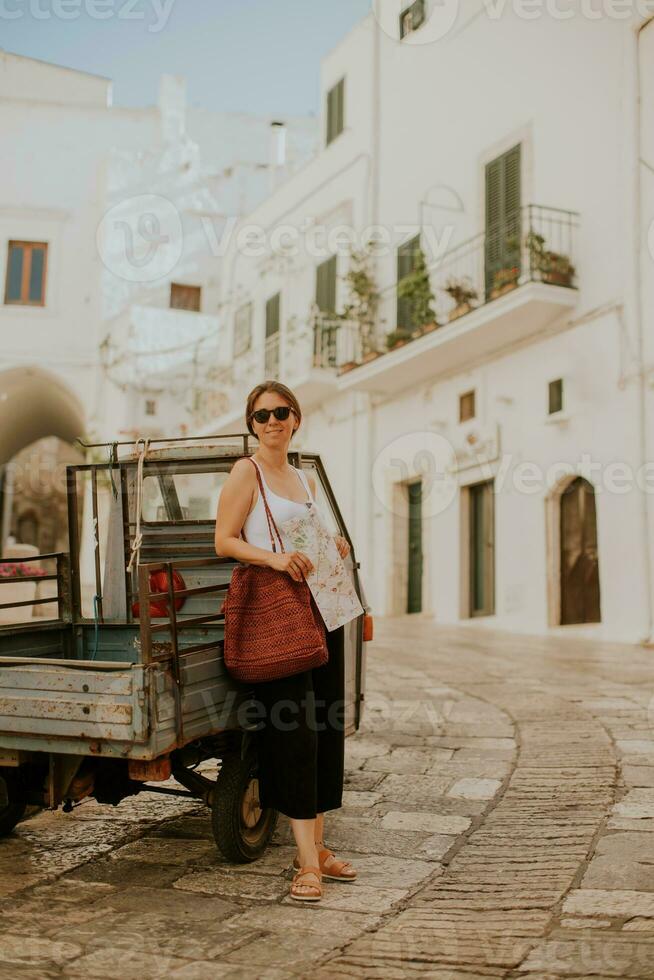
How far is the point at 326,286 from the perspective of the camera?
1931 centimetres

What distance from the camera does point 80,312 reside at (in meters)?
25.2

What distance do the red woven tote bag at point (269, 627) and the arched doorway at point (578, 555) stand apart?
9.93 metres

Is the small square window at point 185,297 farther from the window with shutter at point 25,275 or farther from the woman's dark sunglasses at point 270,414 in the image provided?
the woman's dark sunglasses at point 270,414

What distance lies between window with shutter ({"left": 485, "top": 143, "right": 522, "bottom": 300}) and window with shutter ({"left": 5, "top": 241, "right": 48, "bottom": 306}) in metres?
13.9

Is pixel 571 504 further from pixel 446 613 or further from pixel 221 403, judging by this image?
pixel 221 403

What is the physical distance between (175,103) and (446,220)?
497 inches

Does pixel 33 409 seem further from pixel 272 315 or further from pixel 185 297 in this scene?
pixel 272 315

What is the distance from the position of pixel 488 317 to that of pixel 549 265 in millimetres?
1073

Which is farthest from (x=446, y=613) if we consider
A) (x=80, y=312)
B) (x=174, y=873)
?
(x=80, y=312)

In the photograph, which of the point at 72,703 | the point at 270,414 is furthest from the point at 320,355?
the point at 72,703

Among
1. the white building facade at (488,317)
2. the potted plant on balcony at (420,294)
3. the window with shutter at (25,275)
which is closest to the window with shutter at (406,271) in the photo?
the white building facade at (488,317)

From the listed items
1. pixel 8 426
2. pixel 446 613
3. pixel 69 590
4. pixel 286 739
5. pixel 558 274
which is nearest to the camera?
pixel 286 739

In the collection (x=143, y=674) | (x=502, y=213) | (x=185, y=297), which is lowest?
(x=143, y=674)

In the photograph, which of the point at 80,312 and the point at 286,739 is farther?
the point at 80,312
